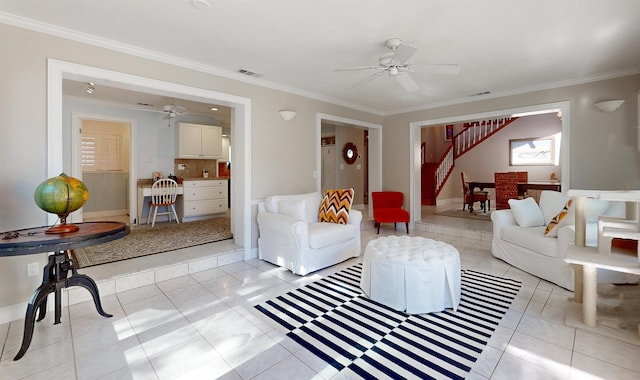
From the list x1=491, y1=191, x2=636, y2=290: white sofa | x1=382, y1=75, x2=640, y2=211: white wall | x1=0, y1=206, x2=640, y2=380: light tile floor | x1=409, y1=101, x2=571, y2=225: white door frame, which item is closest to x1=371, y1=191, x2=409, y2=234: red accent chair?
x1=409, y1=101, x2=571, y2=225: white door frame

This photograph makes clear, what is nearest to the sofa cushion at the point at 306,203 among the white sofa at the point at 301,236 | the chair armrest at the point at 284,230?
the white sofa at the point at 301,236

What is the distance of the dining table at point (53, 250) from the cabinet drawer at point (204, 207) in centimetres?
356

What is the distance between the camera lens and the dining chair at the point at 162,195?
5402 mm

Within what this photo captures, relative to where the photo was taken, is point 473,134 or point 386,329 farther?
Result: point 473,134

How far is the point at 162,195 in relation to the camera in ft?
18.0

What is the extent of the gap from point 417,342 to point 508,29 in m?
2.76

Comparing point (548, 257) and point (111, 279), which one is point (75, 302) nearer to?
point (111, 279)

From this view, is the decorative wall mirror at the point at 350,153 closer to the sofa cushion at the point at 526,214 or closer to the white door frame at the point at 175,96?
the white door frame at the point at 175,96

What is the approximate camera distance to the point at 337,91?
4590 millimetres

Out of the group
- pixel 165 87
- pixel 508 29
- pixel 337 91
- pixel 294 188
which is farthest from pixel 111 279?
pixel 508 29

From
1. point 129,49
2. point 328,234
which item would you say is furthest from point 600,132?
point 129,49

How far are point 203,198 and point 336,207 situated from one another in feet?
11.3

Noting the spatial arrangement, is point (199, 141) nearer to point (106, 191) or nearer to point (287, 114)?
point (106, 191)

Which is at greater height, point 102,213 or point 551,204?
point 551,204
